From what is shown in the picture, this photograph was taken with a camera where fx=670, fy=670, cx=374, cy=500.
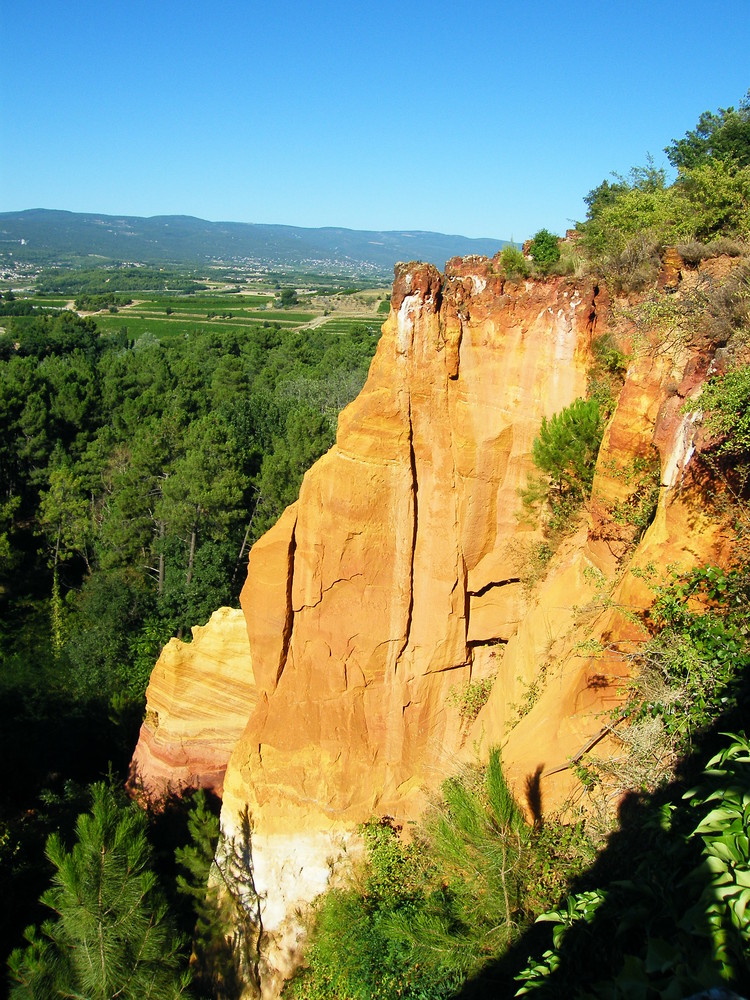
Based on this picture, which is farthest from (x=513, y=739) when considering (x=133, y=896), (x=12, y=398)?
(x=12, y=398)

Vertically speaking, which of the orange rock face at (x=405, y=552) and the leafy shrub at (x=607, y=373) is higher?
the leafy shrub at (x=607, y=373)

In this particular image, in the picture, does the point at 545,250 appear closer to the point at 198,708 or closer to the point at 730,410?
the point at 730,410

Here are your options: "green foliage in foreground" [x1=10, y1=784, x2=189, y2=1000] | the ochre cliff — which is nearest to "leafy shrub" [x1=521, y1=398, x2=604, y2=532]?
the ochre cliff

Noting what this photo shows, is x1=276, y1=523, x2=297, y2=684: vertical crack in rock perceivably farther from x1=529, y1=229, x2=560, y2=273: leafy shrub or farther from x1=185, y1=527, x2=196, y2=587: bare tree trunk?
x1=185, y1=527, x2=196, y2=587: bare tree trunk

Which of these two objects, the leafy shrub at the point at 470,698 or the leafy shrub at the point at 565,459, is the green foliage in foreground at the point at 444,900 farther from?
the leafy shrub at the point at 565,459

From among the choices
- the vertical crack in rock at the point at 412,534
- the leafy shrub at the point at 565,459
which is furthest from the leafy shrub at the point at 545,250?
the vertical crack in rock at the point at 412,534

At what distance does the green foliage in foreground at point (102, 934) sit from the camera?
923 cm

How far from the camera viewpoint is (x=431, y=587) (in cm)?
1090

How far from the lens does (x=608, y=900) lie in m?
5.20

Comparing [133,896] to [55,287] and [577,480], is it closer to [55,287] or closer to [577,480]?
[577,480]

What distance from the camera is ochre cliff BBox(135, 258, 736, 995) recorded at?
8805 millimetres

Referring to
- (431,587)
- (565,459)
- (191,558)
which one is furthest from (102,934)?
(191,558)

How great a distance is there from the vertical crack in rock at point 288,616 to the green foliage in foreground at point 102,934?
3495 millimetres

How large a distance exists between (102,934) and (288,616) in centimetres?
525
